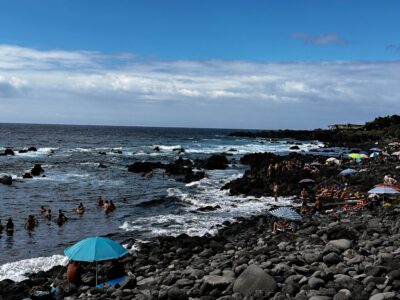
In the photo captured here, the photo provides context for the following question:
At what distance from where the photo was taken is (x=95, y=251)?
475 inches

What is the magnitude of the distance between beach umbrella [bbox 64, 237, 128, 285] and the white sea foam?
491 centimetres

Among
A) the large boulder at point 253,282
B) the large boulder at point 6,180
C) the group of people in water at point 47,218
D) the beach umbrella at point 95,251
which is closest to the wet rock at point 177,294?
the large boulder at point 253,282

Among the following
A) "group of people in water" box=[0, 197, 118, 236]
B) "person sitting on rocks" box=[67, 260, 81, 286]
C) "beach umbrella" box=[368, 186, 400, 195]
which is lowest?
"group of people in water" box=[0, 197, 118, 236]

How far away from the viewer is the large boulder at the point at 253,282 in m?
9.09

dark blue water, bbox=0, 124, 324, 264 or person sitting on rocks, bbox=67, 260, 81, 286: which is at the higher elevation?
person sitting on rocks, bbox=67, 260, 81, 286

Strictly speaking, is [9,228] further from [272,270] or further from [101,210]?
[272,270]

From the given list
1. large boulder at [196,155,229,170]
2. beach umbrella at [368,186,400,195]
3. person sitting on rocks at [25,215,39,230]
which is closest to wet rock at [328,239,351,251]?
beach umbrella at [368,186,400,195]

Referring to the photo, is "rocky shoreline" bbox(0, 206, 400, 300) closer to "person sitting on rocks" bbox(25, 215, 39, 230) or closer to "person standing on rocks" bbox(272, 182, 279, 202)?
"person sitting on rocks" bbox(25, 215, 39, 230)

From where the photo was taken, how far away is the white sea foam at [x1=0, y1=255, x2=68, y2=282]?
16.3 m

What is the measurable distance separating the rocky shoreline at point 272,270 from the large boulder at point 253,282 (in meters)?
0.02

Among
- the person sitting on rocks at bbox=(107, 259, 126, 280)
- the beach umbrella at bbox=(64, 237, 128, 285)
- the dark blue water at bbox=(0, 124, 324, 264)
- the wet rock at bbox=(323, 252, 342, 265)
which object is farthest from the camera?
the dark blue water at bbox=(0, 124, 324, 264)

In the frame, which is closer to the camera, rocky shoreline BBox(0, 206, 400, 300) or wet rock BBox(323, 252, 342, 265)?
rocky shoreline BBox(0, 206, 400, 300)

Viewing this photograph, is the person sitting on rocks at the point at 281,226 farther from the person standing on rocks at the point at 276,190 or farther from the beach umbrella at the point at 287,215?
the person standing on rocks at the point at 276,190

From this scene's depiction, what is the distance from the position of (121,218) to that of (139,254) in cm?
967
